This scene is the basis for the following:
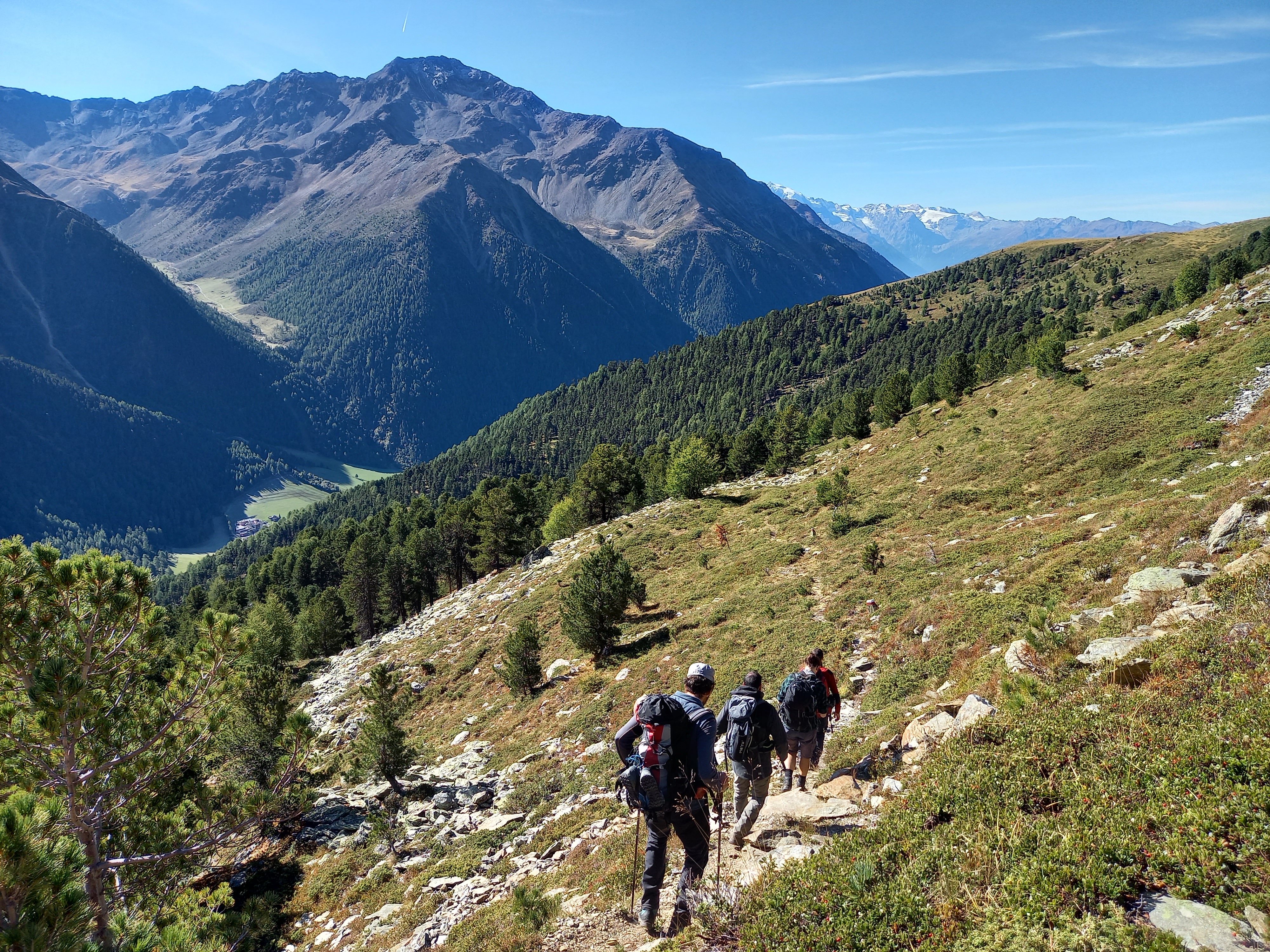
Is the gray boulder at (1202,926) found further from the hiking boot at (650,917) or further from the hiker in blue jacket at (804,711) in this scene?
the hiker in blue jacket at (804,711)

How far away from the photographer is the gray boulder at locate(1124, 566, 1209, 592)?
33.6 feet

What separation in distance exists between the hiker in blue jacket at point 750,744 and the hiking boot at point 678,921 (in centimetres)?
141

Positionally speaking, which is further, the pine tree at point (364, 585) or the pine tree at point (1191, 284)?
the pine tree at point (364, 585)

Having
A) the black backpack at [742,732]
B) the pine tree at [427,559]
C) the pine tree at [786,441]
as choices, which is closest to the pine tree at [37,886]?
the black backpack at [742,732]

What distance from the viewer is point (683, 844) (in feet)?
23.1

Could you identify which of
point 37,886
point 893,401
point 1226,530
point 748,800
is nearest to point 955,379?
point 893,401

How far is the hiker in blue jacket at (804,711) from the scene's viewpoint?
941cm

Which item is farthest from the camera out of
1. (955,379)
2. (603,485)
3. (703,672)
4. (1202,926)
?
(603,485)

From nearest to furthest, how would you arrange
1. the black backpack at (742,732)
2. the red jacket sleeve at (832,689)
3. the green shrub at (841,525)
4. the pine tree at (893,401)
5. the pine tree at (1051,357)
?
the black backpack at (742,732) < the red jacket sleeve at (832,689) < the green shrub at (841,525) < the pine tree at (1051,357) < the pine tree at (893,401)

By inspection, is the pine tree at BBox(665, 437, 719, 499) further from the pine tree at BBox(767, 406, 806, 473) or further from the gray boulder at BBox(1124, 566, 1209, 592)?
the gray boulder at BBox(1124, 566, 1209, 592)

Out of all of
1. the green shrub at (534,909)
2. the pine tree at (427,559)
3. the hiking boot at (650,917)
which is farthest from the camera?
the pine tree at (427,559)

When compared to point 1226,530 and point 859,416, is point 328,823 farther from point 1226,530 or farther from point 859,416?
point 859,416

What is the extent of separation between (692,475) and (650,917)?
153 ft

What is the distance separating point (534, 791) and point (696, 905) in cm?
1046
